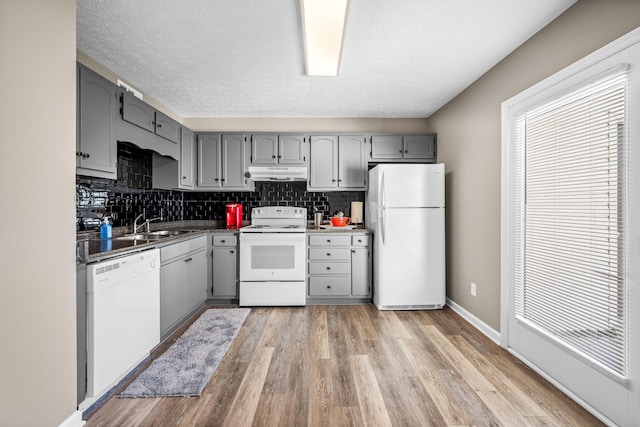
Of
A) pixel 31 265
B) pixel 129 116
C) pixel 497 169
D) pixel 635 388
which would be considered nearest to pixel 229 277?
pixel 129 116

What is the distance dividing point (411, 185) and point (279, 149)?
1725mm

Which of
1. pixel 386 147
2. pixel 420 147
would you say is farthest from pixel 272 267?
pixel 420 147

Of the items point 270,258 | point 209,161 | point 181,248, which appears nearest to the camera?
point 181,248

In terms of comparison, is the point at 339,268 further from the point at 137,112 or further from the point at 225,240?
the point at 137,112

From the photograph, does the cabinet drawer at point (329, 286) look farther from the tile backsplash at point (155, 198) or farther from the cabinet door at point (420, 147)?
the cabinet door at point (420, 147)

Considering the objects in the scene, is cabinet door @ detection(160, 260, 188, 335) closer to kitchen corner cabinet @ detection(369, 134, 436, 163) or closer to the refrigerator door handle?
the refrigerator door handle

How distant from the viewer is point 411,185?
354 cm

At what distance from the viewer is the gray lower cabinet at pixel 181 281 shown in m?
2.69

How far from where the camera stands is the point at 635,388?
1.56 metres

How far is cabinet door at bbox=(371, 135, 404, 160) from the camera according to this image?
416 centimetres

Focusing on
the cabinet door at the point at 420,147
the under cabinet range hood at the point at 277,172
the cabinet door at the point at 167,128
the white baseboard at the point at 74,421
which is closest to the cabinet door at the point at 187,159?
the cabinet door at the point at 167,128

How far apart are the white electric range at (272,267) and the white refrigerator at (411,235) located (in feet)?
3.05

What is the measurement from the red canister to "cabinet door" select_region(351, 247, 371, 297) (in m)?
1.55

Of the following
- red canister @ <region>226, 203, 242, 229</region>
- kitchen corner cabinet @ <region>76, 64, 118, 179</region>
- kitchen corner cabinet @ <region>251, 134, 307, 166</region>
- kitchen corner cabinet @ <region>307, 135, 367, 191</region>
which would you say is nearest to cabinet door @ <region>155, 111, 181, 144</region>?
kitchen corner cabinet @ <region>76, 64, 118, 179</region>
